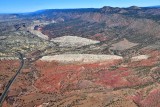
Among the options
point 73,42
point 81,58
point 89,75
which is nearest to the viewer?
point 89,75

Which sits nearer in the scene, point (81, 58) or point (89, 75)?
point (89, 75)

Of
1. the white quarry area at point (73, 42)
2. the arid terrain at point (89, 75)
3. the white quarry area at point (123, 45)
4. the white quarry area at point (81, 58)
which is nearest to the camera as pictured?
the arid terrain at point (89, 75)

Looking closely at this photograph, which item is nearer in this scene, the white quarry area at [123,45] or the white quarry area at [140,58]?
the white quarry area at [140,58]

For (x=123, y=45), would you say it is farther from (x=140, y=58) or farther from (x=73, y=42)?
(x=140, y=58)

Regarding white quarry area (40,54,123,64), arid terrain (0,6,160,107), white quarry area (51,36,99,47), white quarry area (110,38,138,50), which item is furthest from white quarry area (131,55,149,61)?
white quarry area (51,36,99,47)

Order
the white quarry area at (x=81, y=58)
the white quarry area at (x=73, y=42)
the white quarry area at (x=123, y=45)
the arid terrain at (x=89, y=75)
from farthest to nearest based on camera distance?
the white quarry area at (x=73, y=42) < the white quarry area at (x=123, y=45) < the white quarry area at (x=81, y=58) < the arid terrain at (x=89, y=75)

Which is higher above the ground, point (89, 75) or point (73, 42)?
point (89, 75)

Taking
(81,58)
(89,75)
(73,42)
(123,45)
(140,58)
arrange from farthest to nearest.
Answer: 1. (73,42)
2. (123,45)
3. (81,58)
4. (140,58)
5. (89,75)

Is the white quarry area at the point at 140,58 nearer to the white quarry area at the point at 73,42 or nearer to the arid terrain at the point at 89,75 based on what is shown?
the arid terrain at the point at 89,75

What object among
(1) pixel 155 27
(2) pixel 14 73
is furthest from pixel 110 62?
(1) pixel 155 27

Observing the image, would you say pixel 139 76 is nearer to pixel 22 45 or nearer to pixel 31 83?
pixel 31 83

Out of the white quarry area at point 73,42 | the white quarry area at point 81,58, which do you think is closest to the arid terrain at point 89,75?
the white quarry area at point 81,58

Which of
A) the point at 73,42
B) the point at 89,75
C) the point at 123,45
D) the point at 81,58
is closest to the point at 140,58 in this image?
the point at 81,58
